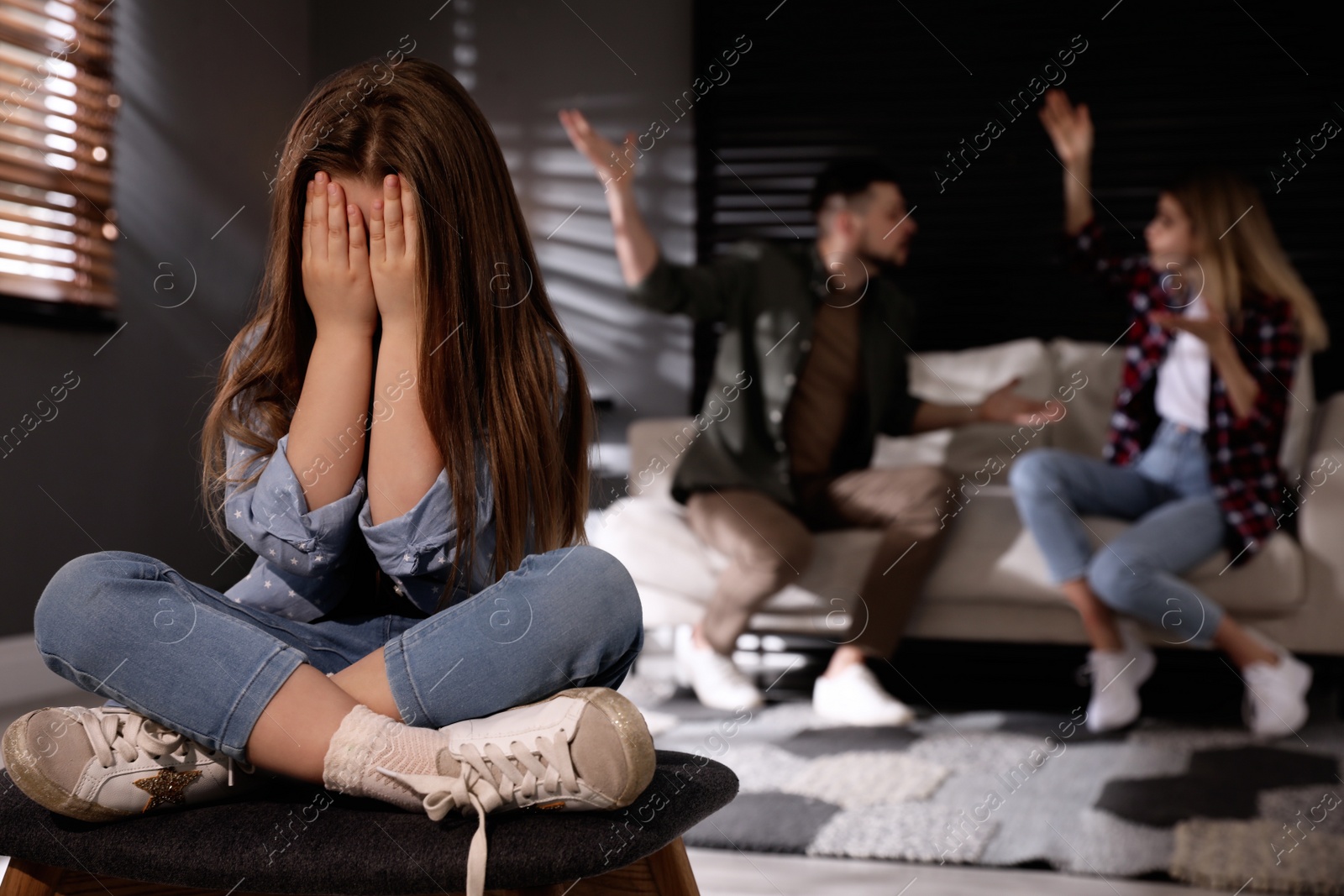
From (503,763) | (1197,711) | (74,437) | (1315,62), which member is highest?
(1315,62)

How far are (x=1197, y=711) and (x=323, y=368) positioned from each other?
5.25ft

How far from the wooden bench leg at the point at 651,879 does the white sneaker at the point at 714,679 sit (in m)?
1.11

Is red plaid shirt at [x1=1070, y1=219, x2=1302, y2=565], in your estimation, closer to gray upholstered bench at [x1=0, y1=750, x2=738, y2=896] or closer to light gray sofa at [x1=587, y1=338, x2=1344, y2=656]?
light gray sofa at [x1=587, y1=338, x2=1344, y2=656]

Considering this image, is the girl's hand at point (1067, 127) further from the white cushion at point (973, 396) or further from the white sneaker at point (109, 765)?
the white sneaker at point (109, 765)

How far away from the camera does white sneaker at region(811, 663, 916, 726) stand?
175cm

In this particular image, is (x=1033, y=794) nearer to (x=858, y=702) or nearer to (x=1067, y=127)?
(x=858, y=702)

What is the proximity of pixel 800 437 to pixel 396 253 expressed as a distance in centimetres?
127

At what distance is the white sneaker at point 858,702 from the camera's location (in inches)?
68.9

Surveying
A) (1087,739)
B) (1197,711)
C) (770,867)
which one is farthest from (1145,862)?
(1197,711)

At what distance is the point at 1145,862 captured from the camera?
1149 millimetres

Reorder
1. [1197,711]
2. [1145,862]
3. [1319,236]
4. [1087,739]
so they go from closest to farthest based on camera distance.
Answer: [1145,862] → [1087,739] → [1197,711] → [1319,236]

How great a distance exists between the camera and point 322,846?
0.56m

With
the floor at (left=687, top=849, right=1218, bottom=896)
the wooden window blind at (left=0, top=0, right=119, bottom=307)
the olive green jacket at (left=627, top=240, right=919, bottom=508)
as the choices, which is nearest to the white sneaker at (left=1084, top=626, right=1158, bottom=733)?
the olive green jacket at (left=627, top=240, right=919, bottom=508)

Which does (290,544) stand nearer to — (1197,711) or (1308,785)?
(1308,785)
